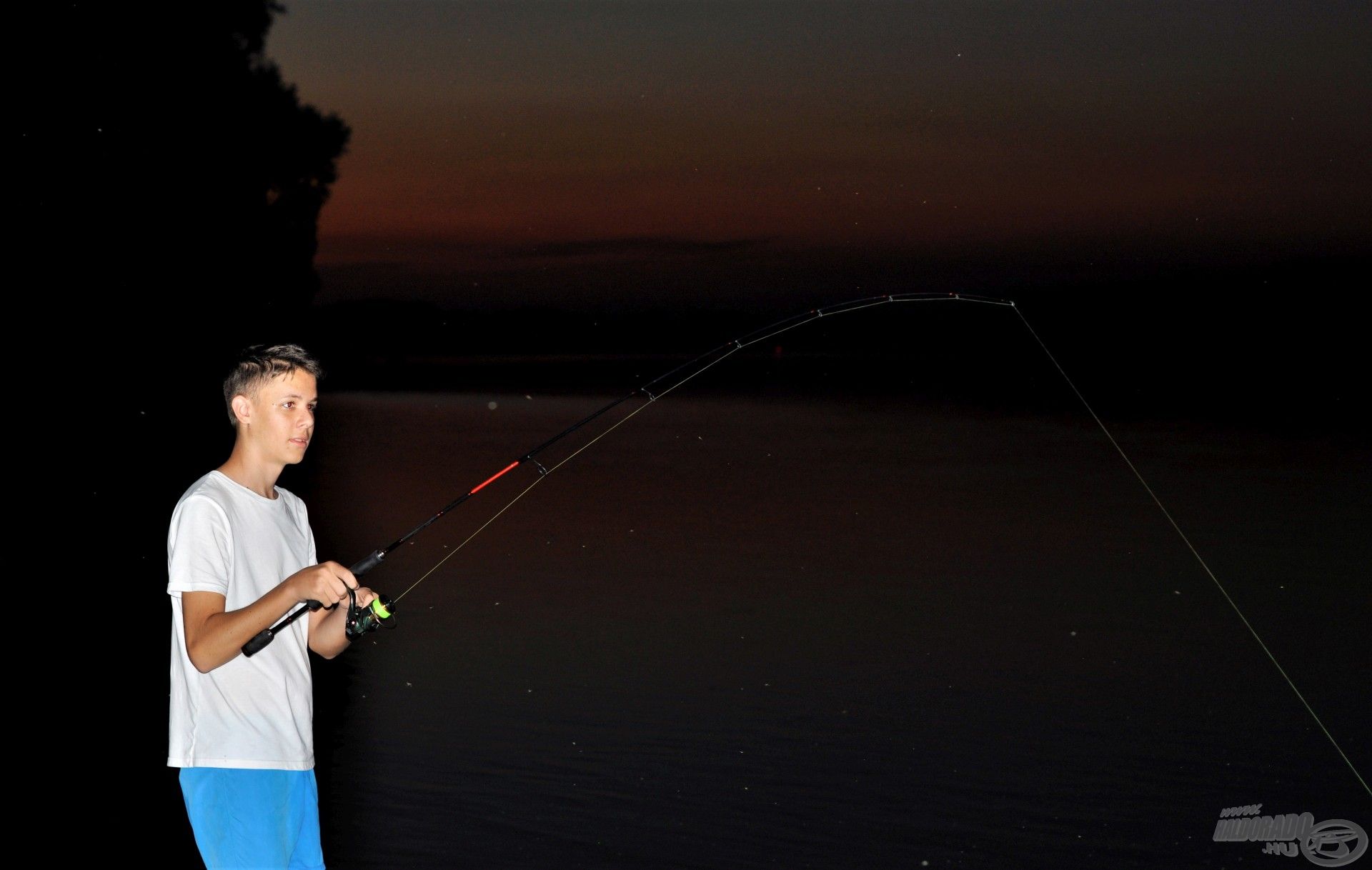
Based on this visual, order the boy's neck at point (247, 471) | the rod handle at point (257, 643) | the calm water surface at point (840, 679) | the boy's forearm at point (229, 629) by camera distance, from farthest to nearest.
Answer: the calm water surface at point (840, 679)
the boy's neck at point (247, 471)
the rod handle at point (257, 643)
the boy's forearm at point (229, 629)

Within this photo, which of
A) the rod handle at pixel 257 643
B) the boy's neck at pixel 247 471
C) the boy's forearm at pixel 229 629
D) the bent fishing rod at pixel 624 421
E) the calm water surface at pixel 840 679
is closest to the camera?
the boy's forearm at pixel 229 629

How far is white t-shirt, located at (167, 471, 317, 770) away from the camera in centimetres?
273

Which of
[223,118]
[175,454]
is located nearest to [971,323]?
[223,118]

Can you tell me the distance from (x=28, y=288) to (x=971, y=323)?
53.4 metres

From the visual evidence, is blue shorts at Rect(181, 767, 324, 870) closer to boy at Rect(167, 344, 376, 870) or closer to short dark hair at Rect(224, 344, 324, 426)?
boy at Rect(167, 344, 376, 870)

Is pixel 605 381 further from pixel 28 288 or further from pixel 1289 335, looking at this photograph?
pixel 28 288

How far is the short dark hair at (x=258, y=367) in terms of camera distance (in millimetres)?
2949

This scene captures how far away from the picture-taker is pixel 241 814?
2.80 m

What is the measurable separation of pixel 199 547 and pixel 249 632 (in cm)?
18

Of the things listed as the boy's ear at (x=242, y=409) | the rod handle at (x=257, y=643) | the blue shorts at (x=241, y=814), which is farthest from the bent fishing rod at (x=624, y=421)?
the boy's ear at (x=242, y=409)

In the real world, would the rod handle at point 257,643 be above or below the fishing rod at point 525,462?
below

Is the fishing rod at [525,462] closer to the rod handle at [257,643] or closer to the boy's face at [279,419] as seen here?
the rod handle at [257,643]

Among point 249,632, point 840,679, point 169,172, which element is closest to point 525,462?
point 249,632

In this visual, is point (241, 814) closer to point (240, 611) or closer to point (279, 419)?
point (240, 611)
